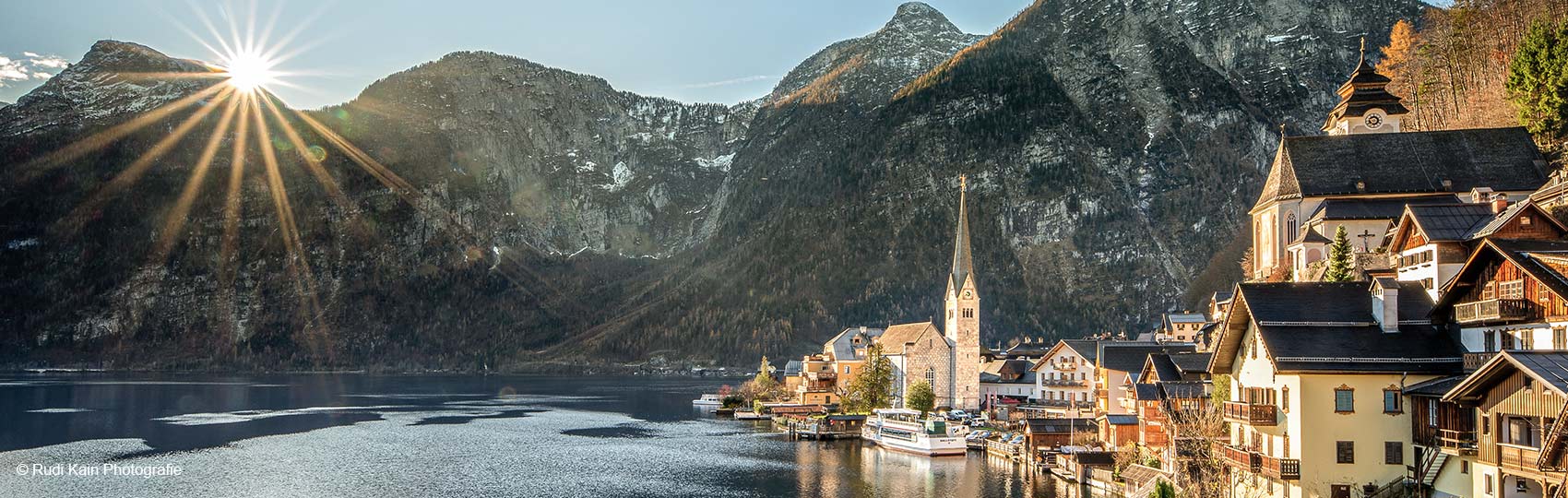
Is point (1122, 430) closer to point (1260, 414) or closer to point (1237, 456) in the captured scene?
point (1237, 456)

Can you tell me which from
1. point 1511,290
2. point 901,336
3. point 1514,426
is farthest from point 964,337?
point 1514,426

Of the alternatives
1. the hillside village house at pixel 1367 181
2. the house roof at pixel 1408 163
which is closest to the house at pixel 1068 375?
the hillside village house at pixel 1367 181

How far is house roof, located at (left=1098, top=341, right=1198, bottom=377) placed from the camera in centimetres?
8419

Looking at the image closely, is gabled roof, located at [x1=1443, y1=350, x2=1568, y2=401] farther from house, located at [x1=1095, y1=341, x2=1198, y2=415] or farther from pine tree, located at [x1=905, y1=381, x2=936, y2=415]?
pine tree, located at [x1=905, y1=381, x2=936, y2=415]

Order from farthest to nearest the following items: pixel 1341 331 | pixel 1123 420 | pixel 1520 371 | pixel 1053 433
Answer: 1. pixel 1053 433
2. pixel 1123 420
3. pixel 1341 331
4. pixel 1520 371

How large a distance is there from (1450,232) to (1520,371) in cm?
1154

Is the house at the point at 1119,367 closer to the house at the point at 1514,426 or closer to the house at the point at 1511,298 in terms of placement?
the house at the point at 1511,298

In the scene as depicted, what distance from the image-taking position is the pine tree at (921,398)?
10500cm

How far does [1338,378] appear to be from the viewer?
116 ft

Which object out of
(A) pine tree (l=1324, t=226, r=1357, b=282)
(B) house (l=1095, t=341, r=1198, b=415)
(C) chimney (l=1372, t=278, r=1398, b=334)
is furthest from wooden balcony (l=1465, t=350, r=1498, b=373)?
(B) house (l=1095, t=341, r=1198, b=415)

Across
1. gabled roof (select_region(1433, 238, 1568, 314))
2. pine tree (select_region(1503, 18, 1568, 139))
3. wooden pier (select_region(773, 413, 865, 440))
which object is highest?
pine tree (select_region(1503, 18, 1568, 139))

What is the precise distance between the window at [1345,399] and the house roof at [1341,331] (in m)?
0.74

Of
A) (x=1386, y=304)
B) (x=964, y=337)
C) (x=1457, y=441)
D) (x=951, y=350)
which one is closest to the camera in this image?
(x=1457, y=441)

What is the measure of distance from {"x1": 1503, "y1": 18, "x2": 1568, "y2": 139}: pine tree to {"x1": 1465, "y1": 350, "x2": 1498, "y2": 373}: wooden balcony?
137 feet
